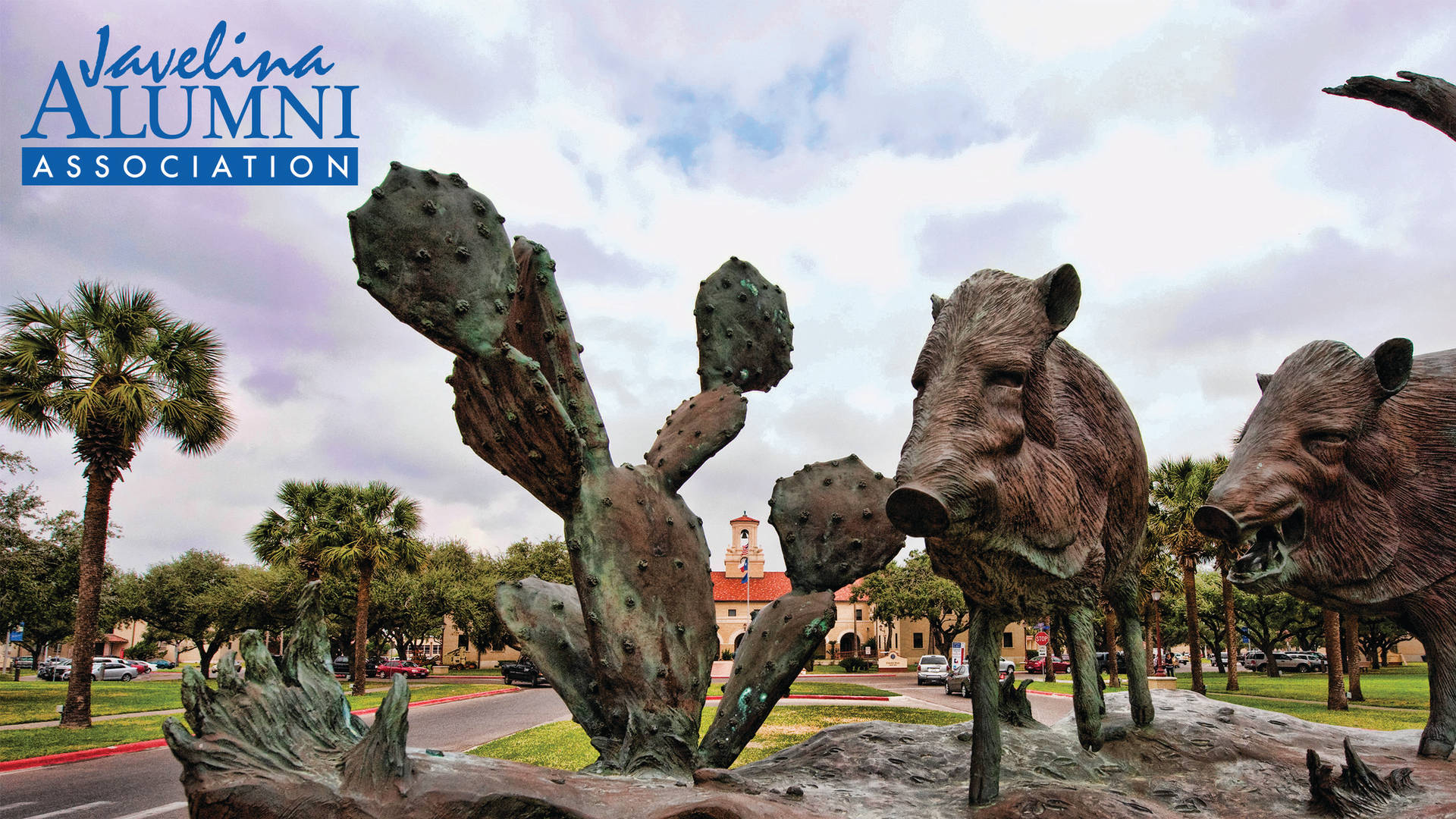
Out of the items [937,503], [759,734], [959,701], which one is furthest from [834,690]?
[937,503]

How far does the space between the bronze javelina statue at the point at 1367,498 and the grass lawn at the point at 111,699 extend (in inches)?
619

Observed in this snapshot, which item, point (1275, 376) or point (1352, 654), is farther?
point (1352, 654)

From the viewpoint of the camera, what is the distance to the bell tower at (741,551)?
57.5 metres

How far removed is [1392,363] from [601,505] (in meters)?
3.29

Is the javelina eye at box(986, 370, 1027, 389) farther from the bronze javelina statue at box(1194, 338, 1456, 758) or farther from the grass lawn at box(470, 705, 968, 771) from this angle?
the grass lawn at box(470, 705, 968, 771)

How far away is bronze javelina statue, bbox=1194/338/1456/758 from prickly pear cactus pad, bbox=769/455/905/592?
62.0 inches

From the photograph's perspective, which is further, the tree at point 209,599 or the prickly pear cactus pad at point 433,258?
→ the tree at point 209,599

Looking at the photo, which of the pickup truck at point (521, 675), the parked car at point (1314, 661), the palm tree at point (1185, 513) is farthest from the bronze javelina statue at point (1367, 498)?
the parked car at point (1314, 661)

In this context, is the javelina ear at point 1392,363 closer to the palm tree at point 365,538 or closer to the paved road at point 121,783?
the paved road at point 121,783

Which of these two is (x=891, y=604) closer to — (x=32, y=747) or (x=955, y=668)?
(x=955, y=668)

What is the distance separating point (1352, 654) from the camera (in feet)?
60.4

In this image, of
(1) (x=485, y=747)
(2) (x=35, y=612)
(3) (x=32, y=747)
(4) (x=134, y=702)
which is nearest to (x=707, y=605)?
(1) (x=485, y=747)

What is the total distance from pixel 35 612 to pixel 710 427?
29.4 meters

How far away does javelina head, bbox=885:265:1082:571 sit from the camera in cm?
249
